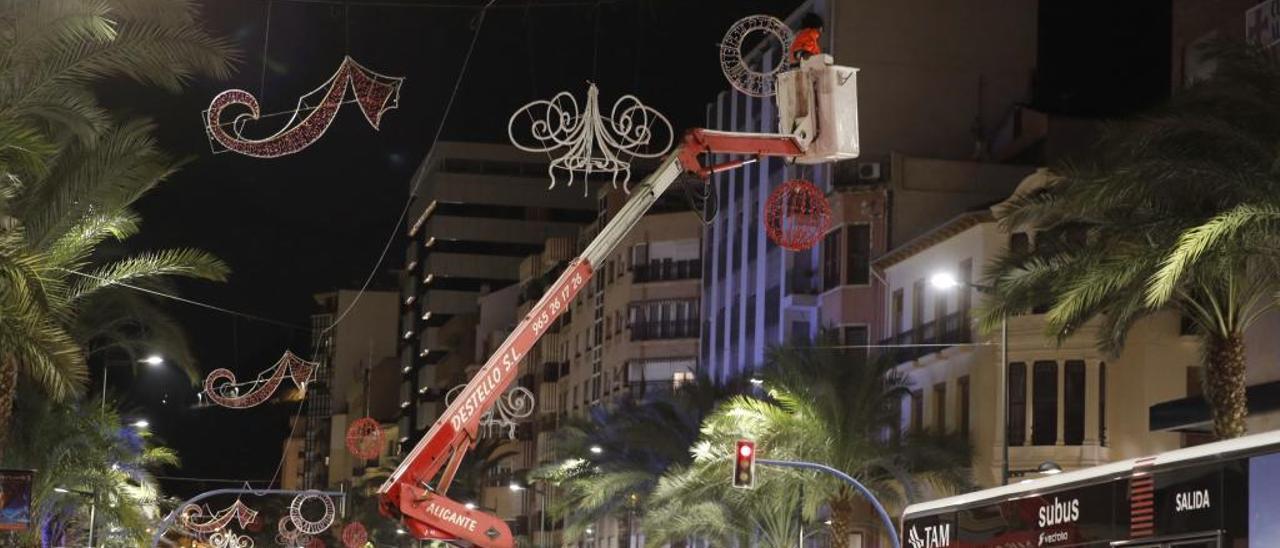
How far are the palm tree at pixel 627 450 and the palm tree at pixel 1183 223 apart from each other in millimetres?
32047

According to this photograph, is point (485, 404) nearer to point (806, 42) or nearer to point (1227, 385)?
point (806, 42)

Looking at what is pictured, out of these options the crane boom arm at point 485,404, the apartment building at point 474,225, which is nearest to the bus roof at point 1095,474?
the crane boom arm at point 485,404

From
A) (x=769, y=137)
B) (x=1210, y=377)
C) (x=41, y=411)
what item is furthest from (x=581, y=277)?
(x=41, y=411)

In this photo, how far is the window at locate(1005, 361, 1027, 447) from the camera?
179 feet

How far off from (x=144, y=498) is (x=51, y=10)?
41.4 metres

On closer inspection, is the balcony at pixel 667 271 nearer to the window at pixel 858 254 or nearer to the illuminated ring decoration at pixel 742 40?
the window at pixel 858 254

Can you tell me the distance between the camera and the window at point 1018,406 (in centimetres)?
5469

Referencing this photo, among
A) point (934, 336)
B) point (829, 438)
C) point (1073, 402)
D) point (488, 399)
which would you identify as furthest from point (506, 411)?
point (488, 399)

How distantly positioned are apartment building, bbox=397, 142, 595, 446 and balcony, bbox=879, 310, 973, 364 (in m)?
101

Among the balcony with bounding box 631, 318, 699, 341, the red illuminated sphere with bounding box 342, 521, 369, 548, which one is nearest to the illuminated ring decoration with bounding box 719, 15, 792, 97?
the balcony with bounding box 631, 318, 699, 341

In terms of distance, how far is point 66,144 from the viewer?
88.3 feet

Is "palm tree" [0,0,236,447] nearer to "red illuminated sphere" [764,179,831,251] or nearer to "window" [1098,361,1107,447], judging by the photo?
"red illuminated sphere" [764,179,831,251]

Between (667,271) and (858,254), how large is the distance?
35.3 m

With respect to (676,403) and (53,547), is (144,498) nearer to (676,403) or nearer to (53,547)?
(53,547)
